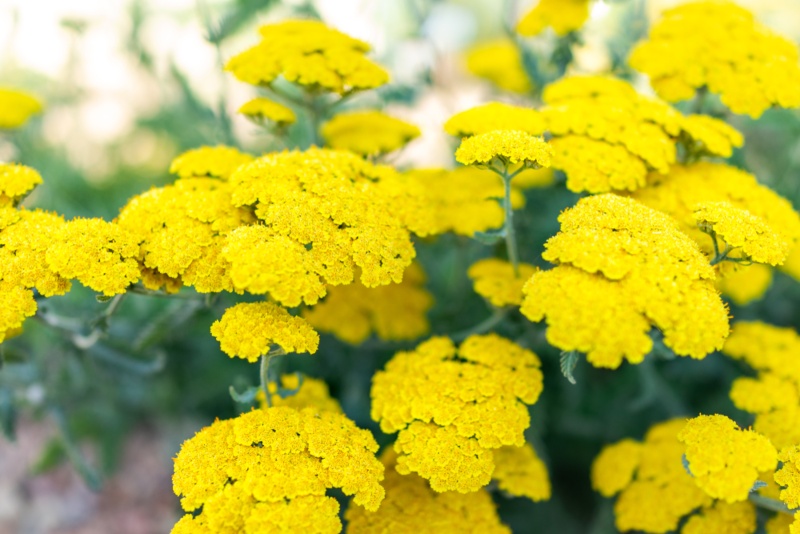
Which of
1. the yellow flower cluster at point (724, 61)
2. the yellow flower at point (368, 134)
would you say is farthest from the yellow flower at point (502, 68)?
the yellow flower at point (368, 134)

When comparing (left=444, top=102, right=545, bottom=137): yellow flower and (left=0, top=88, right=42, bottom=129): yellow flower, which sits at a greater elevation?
(left=444, top=102, right=545, bottom=137): yellow flower

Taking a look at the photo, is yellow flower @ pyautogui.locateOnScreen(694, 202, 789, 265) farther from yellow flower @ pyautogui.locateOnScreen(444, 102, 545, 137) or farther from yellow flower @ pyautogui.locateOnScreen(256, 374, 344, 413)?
yellow flower @ pyautogui.locateOnScreen(256, 374, 344, 413)

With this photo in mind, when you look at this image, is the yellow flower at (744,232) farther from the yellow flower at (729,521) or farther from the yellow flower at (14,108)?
the yellow flower at (14,108)

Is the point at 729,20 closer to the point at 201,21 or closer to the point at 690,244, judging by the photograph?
the point at 690,244

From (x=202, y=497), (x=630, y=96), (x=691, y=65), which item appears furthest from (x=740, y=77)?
(x=202, y=497)

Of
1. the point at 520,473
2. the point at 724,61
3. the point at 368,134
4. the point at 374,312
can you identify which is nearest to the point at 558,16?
the point at 724,61

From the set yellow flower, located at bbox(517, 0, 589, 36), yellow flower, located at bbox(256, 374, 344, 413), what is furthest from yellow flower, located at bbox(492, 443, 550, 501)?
yellow flower, located at bbox(517, 0, 589, 36)

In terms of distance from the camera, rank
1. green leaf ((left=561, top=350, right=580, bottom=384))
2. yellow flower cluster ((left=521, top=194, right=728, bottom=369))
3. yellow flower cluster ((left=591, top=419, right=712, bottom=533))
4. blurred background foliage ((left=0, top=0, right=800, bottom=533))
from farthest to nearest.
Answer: blurred background foliage ((left=0, top=0, right=800, bottom=533)) → yellow flower cluster ((left=591, top=419, right=712, bottom=533)) → green leaf ((left=561, top=350, right=580, bottom=384)) → yellow flower cluster ((left=521, top=194, right=728, bottom=369))

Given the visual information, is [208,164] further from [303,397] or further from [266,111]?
[303,397]
